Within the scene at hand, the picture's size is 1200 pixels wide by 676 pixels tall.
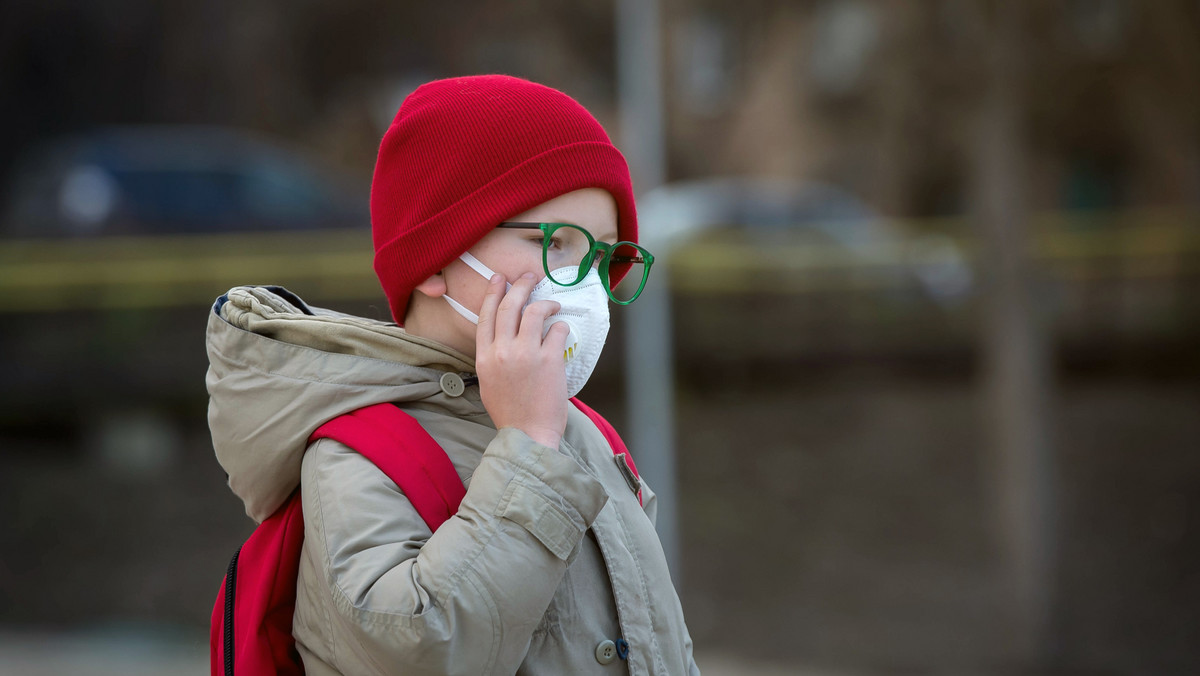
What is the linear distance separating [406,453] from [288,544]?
20 centimetres

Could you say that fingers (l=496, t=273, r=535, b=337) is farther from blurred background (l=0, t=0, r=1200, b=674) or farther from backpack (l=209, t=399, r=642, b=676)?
blurred background (l=0, t=0, r=1200, b=674)

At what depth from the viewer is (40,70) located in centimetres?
1596

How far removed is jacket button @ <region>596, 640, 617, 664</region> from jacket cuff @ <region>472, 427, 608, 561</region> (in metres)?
0.16

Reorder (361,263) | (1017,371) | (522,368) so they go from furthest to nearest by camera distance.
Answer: (361,263), (1017,371), (522,368)

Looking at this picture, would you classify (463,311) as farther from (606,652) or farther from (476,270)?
(606,652)

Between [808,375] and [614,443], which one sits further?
[808,375]

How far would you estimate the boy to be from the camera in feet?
3.68

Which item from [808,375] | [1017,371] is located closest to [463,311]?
[1017,371]

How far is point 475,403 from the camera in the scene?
1.34 meters

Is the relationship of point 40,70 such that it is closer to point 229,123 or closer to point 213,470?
point 229,123

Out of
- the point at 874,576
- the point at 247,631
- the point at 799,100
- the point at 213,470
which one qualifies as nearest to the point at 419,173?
the point at 247,631

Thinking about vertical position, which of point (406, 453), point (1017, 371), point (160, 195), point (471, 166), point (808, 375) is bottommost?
point (808, 375)

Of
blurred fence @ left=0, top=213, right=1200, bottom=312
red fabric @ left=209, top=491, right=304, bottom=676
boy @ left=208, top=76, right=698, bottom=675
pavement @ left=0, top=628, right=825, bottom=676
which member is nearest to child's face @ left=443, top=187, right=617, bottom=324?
boy @ left=208, top=76, right=698, bottom=675

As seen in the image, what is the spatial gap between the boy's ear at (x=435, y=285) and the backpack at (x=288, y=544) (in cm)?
16
